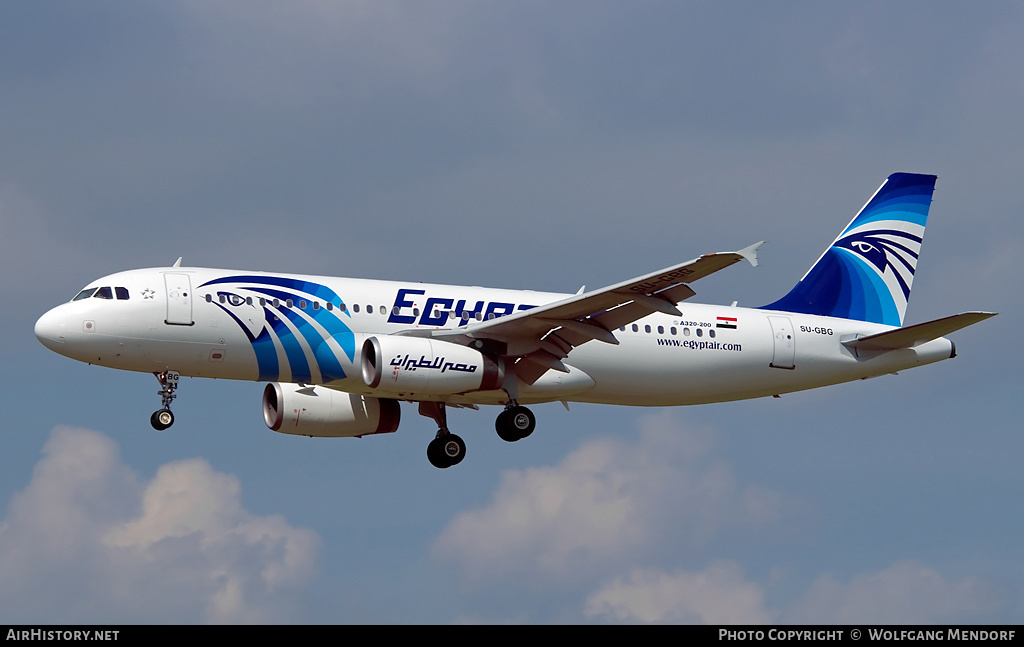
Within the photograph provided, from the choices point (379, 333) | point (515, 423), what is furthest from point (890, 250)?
point (379, 333)

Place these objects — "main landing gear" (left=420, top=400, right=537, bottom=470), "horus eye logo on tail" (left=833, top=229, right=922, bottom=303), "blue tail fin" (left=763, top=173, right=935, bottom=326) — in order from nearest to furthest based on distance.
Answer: "main landing gear" (left=420, top=400, right=537, bottom=470), "blue tail fin" (left=763, top=173, right=935, bottom=326), "horus eye logo on tail" (left=833, top=229, right=922, bottom=303)

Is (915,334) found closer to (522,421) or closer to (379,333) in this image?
(522,421)

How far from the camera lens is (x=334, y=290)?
133ft

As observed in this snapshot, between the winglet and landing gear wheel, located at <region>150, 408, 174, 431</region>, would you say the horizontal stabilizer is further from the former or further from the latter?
landing gear wheel, located at <region>150, 408, 174, 431</region>

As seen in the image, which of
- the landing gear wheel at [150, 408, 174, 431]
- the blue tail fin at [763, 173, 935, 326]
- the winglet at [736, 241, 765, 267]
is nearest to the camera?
the winglet at [736, 241, 765, 267]

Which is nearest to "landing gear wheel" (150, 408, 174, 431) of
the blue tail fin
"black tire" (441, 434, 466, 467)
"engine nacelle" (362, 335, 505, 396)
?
"engine nacelle" (362, 335, 505, 396)

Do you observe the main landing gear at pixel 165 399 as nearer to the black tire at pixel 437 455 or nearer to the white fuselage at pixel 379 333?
the white fuselage at pixel 379 333

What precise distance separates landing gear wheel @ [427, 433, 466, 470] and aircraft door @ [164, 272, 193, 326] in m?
8.20

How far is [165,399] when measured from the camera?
131 feet

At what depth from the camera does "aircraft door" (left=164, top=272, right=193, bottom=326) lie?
1539 inches

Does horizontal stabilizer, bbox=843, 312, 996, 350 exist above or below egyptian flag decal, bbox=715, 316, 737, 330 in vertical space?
below
